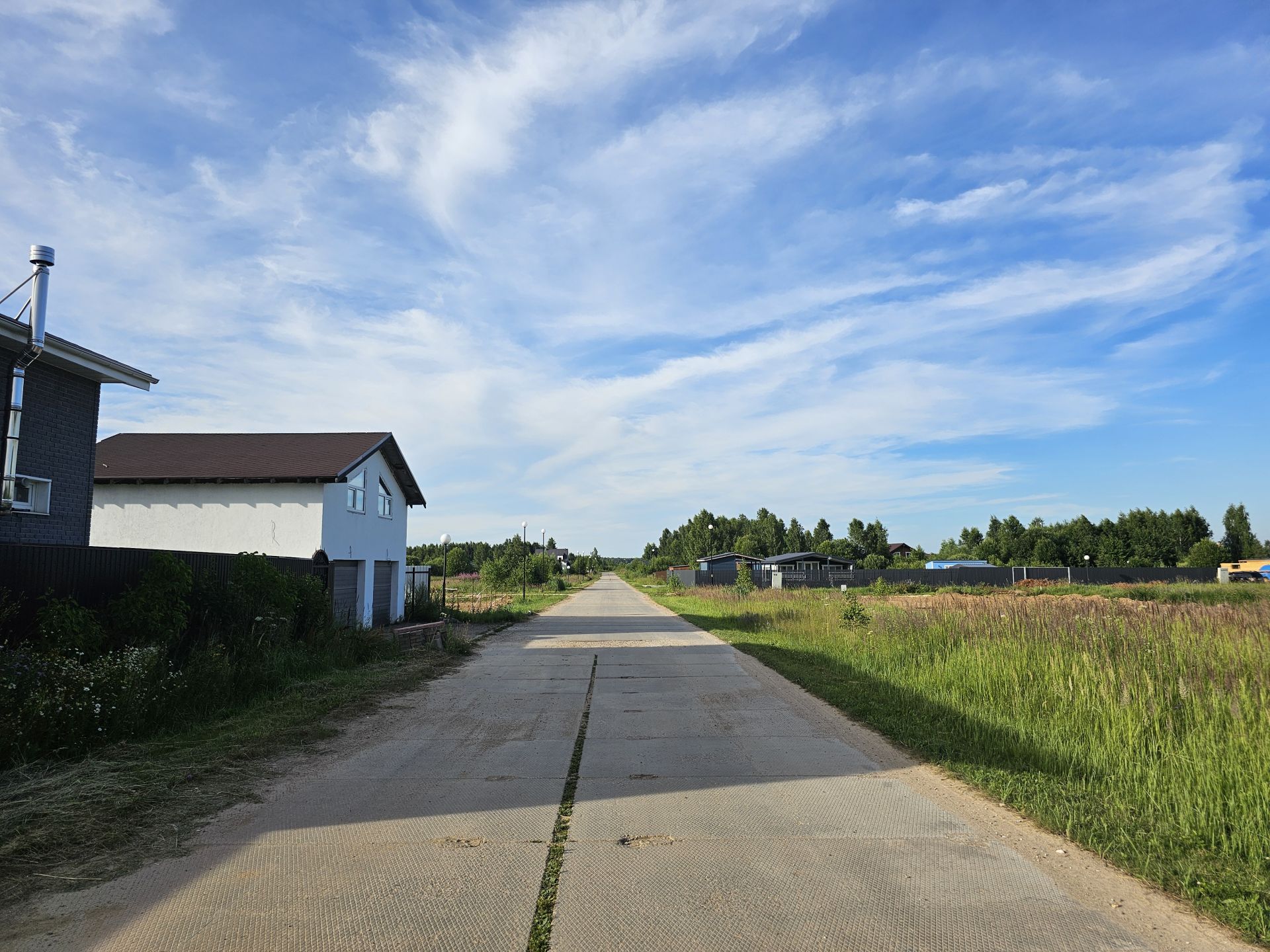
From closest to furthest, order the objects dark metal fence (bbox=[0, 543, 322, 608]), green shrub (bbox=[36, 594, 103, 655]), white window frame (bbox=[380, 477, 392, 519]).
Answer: green shrub (bbox=[36, 594, 103, 655]), dark metal fence (bbox=[0, 543, 322, 608]), white window frame (bbox=[380, 477, 392, 519])

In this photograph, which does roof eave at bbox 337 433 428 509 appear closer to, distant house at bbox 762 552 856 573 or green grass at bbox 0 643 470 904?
green grass at bbox 0 643 470 904

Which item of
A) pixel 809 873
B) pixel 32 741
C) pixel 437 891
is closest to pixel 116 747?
pixel 32 741

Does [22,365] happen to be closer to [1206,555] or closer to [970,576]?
[970,576]

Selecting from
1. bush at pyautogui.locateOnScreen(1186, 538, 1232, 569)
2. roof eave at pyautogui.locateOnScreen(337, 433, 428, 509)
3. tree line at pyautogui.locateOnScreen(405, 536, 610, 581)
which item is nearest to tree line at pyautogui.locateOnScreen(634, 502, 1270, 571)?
bush at pyautogui.locateOnScreen(1186, 538, 1232, 569)

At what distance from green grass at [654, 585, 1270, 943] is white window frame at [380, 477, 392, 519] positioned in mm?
13464

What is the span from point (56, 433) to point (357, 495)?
30.9 feet

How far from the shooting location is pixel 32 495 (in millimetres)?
11344

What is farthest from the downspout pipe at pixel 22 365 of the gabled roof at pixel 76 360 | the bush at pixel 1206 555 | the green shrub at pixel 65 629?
the bush at pixel 1206 555

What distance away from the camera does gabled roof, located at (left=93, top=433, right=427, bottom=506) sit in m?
18.8

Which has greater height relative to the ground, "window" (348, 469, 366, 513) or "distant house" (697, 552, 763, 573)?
"window" (348, 469, 366, 513)

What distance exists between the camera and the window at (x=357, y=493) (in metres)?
20.3

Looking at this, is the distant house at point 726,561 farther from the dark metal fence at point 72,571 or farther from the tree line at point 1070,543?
the dark metal fence at point 72,571

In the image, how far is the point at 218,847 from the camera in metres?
4.75

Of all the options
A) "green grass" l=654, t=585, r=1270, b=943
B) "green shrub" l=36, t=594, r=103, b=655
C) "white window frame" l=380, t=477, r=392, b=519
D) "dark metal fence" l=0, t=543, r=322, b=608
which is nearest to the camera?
"green grass" l=654, t=585, r=1270, b=943
